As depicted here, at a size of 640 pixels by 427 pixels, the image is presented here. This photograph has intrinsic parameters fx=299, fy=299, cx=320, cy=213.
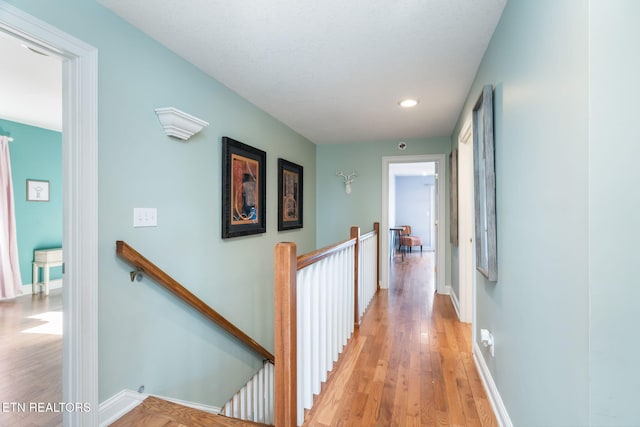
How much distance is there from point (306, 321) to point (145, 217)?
1191 millimetres

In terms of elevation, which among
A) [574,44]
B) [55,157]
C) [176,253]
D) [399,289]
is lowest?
[399,289]

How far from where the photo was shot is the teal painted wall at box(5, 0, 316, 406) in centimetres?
162

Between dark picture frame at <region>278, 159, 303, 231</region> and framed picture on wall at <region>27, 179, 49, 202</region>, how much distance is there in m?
3.83

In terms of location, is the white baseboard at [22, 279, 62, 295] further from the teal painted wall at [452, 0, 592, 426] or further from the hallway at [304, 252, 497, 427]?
the teal painted wall at [452, 0, 592, 426]

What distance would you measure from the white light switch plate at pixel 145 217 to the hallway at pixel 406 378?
150cm

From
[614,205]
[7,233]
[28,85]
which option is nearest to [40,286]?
[7,233]

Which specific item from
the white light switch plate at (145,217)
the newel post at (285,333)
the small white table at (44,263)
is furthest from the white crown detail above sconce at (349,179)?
the small white table at (44,263)

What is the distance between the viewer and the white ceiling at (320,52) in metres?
1.62

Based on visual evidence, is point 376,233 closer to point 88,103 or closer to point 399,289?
point 399,289

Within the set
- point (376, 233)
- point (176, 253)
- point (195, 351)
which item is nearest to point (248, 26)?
point (176, 253)

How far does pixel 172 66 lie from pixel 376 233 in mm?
3126

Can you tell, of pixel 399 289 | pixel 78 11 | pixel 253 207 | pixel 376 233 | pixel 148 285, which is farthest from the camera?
pixel 399 289

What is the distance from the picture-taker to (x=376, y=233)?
13.9ft

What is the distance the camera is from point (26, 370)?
92.7 inches
